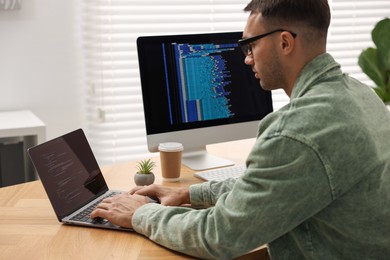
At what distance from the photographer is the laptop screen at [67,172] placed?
5.30 feet

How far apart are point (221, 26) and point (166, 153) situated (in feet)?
5.31

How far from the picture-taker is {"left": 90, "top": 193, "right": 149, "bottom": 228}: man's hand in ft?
5.11

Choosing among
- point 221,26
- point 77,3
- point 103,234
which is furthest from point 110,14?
point 103,234

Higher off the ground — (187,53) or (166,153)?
(187,53)

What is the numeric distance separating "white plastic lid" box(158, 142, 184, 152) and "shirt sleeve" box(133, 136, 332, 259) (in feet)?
2.37

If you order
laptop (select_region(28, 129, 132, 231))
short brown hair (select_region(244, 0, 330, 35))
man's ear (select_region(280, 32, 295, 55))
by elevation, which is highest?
short brown hair (select_region(244, 0, 330, 35))

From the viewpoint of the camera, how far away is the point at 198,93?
7.28 ft

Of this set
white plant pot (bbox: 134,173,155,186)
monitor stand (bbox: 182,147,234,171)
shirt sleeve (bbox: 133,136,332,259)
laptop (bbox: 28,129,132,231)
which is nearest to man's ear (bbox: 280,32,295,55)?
shirt sleeve (bbox: 133,136,332,259)

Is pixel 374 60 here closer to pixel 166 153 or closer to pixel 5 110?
pixel 166 153

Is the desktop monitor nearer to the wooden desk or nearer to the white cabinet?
the wooden desk

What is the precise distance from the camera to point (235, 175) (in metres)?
2.05

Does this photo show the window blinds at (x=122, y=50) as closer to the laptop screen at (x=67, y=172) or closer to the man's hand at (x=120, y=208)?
the laptop screen at (x=67, y=172)

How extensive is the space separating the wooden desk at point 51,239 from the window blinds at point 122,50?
4.91 feet

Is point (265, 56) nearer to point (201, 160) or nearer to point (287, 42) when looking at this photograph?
point (287, 42)
